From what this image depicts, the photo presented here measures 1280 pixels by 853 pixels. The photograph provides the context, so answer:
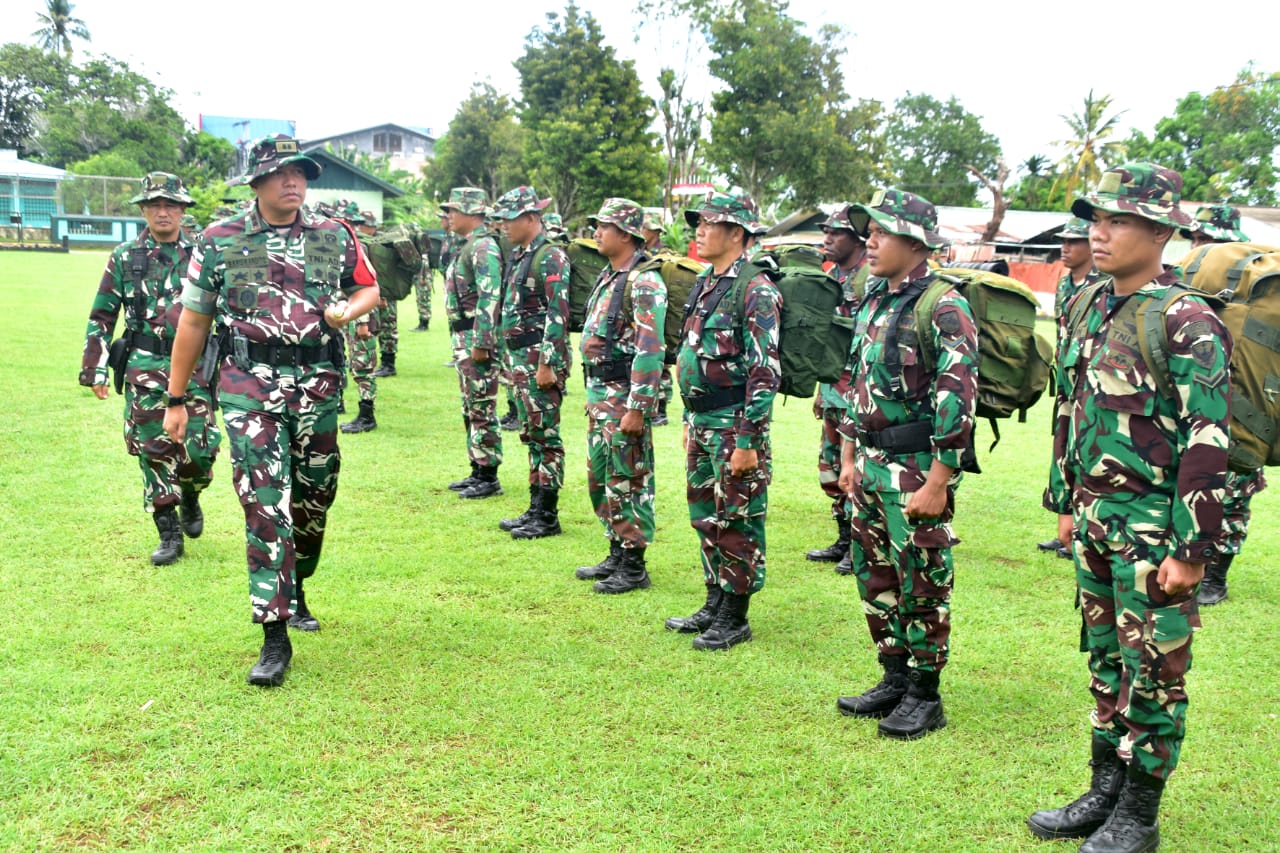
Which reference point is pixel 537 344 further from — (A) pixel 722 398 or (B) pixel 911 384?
(B) pixel 911 384

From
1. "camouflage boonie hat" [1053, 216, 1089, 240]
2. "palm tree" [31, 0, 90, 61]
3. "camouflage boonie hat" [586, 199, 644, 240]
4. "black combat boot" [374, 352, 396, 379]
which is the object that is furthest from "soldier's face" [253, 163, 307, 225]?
"palm tree" [31, 0, 90, 61]

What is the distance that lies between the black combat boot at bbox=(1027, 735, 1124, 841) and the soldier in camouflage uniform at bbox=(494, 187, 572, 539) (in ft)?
13.6

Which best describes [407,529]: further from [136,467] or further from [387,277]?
[387,277]

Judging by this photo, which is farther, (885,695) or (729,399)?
(729,399)

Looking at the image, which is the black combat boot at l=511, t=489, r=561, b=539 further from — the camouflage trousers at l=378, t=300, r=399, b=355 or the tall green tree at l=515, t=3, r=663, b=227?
the tall green tree at l=515, t=3, r=663, b=227

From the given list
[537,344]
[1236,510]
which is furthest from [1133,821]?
[537,344]

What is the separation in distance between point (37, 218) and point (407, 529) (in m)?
50.0

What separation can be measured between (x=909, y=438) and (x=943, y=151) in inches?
2687

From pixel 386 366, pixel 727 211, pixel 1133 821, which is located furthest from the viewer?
pixel 386 366

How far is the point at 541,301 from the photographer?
281 inches

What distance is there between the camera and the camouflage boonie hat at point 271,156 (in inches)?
176

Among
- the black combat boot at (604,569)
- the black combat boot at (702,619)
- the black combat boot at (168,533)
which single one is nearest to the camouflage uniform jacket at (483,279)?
the black combat boot at (604,569)

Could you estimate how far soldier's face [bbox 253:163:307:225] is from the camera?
4504 millimetres

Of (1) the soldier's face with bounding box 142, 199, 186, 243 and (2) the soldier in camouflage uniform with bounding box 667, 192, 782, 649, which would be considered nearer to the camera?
(2) the soldier in camouflage uniform with bounding box 667, 192, 782, 649
